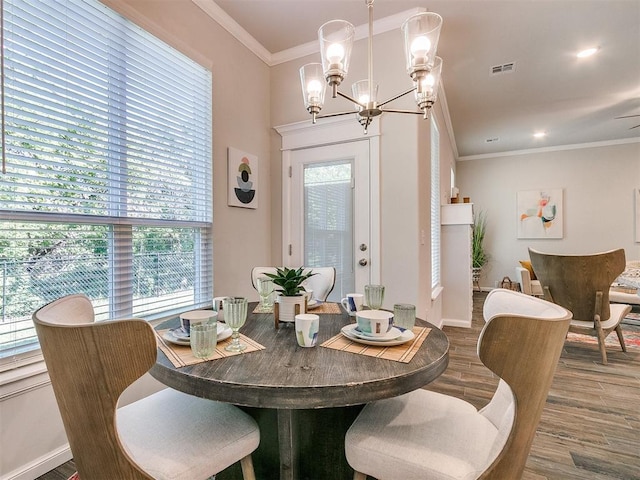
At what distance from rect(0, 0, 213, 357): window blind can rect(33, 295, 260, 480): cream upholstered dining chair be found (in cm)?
80

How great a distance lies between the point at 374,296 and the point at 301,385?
73 centimetres

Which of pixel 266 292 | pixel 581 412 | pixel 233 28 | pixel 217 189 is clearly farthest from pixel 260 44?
pixel 581 412

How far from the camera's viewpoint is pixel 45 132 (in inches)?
61.2

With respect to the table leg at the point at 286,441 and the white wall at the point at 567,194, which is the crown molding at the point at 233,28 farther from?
the white wall at the point at 567,194

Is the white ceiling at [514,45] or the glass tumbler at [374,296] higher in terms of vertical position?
the white ceiling at [514,45]

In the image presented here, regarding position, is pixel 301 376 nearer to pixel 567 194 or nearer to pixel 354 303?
pixel 354 303

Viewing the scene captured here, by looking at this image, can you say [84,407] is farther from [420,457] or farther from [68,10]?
[68,10]

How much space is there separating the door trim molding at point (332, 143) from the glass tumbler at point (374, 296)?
124cm

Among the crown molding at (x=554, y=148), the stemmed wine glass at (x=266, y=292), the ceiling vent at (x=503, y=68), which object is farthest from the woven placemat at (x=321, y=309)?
the crown molding at (x=554, y=148)

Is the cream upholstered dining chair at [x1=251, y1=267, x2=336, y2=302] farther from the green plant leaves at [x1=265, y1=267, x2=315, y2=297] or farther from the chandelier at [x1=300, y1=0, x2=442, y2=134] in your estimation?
the chandelier at [x1=300, y1=0, x2=442, y2=134]

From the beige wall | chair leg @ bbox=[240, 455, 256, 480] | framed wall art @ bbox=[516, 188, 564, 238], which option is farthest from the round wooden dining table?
framed wall art @ bbox=[516, 188, 564, 238]

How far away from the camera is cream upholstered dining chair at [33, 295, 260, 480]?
27.5 inches

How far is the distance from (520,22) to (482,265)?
4949 millimetres

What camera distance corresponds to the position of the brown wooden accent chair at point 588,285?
108 inches
